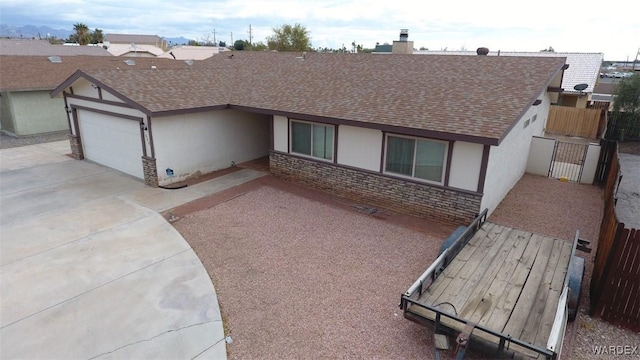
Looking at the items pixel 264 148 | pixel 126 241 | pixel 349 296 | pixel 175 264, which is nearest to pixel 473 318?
pixel 349 296

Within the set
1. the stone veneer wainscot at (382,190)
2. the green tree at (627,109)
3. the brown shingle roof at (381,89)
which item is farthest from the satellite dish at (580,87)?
the stone veneer wainscot at (382,190)

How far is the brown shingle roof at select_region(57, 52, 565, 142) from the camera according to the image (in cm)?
978

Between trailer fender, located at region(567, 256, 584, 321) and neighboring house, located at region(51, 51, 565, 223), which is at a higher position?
neighboring house, located at region(51, 51, 565, 223)

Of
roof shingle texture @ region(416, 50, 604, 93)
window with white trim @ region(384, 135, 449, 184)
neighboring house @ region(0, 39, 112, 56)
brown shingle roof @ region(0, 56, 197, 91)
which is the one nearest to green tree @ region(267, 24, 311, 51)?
neighboring house @ region(0, 39, 112, 56)

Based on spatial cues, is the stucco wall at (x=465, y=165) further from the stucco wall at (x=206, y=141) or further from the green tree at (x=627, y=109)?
the green tree at (x=627, y=109)

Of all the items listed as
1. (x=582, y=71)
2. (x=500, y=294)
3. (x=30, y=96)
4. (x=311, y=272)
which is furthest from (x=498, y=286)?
(x=582, y=71)

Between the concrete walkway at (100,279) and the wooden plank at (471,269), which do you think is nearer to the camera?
the concrete walkway at (100,279)

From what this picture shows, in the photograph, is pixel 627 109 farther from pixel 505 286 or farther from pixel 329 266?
pixel 329 266

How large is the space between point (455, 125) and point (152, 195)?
30.6ft

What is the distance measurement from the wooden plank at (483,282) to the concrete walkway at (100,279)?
12.5 feet

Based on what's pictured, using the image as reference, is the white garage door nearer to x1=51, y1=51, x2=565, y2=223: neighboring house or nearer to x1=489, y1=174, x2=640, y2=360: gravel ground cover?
x1=51, y1=51, x2=565, y2=223: neighboring house

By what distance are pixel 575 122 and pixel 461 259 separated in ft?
67.6

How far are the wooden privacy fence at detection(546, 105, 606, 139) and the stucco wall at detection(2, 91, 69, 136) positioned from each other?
29498 mm

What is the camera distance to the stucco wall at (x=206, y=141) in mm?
12461
